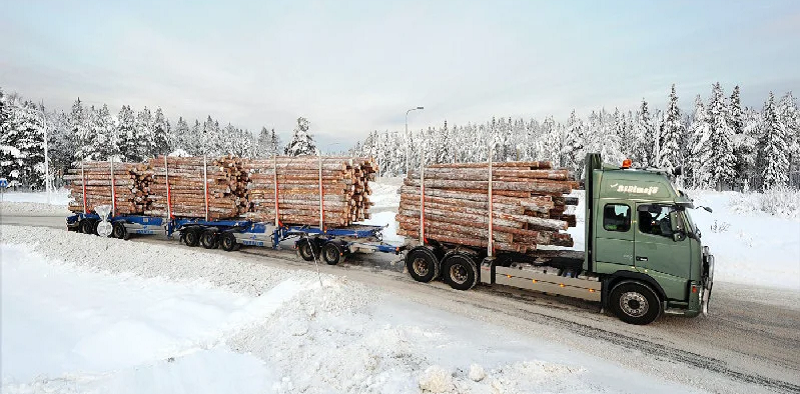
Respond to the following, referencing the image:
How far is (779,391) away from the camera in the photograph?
6125 mm

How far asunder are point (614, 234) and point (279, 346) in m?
7.15

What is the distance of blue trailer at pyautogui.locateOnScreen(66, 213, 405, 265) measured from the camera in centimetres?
1347

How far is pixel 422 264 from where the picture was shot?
449 inches

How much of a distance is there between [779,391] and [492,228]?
229 inches

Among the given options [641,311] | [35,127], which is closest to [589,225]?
[641,311]

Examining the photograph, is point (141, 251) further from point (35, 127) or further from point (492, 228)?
point (35, 127)

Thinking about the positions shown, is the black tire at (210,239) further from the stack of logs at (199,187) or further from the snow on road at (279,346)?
the snow on road at (279,346)

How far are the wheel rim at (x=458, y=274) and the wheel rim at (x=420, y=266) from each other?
809 millimetres

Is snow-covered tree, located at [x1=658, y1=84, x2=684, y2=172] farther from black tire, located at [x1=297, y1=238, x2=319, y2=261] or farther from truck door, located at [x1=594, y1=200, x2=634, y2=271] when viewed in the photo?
black tire, located at [x1=297, y1=238, x2=319, y2=261]

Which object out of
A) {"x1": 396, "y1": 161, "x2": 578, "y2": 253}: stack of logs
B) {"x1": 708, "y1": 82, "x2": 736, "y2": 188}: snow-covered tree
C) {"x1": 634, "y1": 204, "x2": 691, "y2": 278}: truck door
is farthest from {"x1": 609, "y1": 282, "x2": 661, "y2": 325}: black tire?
{"x1": 708, "y1": 82, "x2": 736, "y2": 188}: snow-covered tree

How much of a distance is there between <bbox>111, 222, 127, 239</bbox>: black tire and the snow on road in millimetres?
7508

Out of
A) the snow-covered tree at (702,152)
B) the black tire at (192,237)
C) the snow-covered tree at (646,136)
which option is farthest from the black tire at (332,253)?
the snow-covered tree at (646,136)

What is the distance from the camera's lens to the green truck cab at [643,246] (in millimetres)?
8102

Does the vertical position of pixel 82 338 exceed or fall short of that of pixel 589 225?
it falls short
